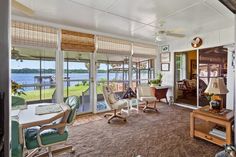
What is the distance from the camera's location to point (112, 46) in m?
4.84

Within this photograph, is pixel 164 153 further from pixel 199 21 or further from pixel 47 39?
pixel 47 39

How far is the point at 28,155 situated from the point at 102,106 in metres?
2.83

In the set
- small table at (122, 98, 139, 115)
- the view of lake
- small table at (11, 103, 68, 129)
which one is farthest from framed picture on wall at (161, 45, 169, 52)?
small table at (11, 103, 68, 129)

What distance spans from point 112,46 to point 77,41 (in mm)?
1237

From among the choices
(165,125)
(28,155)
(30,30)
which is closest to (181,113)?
(165,125)

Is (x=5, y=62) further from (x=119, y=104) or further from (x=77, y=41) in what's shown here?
(x=77, y=41)

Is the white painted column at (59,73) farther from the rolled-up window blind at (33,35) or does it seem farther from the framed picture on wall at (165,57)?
the framed picture on wall at (165,57)

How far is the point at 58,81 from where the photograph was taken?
12.8 feet

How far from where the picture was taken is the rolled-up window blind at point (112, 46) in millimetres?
4549

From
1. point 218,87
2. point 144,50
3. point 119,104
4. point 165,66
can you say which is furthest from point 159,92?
point 218,87

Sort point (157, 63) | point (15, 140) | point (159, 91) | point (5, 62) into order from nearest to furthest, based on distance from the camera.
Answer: point (5, 62) < point (15, 140) < point (159, 91) < point (157, 63)

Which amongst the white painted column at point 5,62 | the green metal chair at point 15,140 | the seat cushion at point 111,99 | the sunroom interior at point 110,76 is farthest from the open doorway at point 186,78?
the white painted column at point 5,62

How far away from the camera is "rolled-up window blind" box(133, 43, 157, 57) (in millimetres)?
5535

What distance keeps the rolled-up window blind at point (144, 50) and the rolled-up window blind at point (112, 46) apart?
0.35 m
